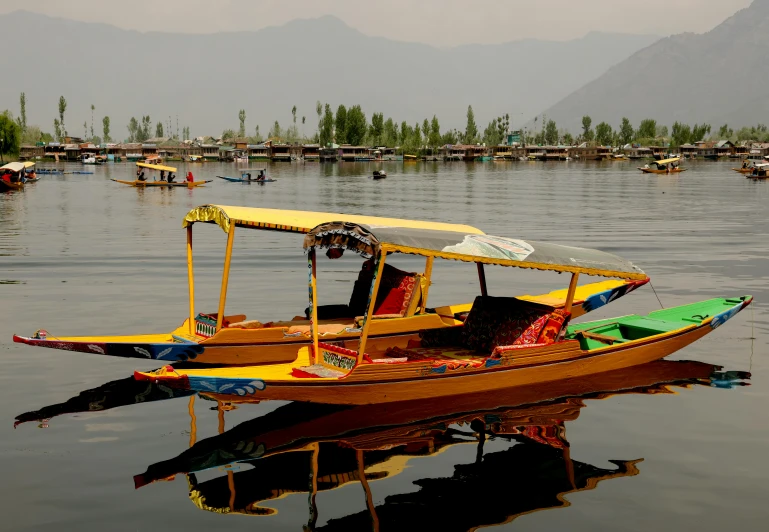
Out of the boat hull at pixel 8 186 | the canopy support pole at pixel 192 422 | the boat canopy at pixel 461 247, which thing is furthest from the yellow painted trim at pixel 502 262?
the boat hull at pixel 8 186

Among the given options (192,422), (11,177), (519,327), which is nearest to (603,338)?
(519,327)

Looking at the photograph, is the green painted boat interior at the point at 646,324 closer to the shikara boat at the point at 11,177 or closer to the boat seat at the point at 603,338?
the boat seat at the point at 603,338

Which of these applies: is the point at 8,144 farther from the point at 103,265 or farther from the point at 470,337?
the point at 470,337

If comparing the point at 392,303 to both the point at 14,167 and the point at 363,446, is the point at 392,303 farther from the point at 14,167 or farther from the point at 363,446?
the point at 14,167

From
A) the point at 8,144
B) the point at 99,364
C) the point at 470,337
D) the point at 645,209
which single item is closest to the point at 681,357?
the point at 470,337

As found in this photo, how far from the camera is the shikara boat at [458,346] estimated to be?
12430 millimetres

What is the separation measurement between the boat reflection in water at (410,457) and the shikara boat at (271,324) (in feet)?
3.74

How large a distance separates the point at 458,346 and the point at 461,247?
2.75 m

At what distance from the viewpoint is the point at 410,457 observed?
11523 millimetres

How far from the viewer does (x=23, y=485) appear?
10367 mm

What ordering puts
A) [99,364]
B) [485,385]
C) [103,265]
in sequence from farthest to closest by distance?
[103,265] < [99,364] < [485,385]

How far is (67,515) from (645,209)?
169 feet

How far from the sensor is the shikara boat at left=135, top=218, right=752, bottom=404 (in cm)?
1243

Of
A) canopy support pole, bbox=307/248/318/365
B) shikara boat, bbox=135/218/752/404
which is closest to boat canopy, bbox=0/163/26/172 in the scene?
shikara boat, bbox=135/218/752/404
